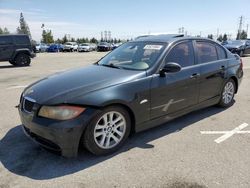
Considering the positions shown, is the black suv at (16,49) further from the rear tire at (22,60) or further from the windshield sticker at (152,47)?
the windshield sticker at (152,47)

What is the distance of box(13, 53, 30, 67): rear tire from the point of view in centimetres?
1462

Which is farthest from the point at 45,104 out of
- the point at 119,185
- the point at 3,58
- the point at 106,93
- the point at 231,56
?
the point at 3,58

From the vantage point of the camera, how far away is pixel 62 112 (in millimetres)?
3080

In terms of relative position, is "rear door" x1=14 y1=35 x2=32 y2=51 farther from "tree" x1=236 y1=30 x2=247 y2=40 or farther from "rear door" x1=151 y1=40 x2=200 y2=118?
"tree" x1=236 y1=30 x2=247 y2=40

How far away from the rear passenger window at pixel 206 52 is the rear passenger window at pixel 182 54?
25 centimetres

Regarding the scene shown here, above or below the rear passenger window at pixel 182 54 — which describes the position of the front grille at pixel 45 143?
below

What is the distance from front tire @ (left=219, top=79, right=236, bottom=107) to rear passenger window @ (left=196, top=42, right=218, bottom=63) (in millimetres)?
723

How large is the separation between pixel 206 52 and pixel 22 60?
40.8ft

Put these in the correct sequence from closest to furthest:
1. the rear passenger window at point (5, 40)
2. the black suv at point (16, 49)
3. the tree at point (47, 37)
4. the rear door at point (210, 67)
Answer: the rear door at point (210, 67), the rear passenger window at point (5, 40), the black suv at point (16, 49), the tree at point (47, 37)

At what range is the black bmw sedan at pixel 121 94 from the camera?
3.12 m

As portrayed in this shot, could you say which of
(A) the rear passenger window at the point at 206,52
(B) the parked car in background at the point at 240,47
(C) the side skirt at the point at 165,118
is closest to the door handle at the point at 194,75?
(A) the rear passenger window at the point at 206,52

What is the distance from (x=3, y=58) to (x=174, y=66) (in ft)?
42.0

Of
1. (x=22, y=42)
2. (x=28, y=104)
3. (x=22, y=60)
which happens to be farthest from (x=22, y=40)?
(x=28, y=104)

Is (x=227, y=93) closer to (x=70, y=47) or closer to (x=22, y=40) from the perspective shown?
(x=22, y=40)
